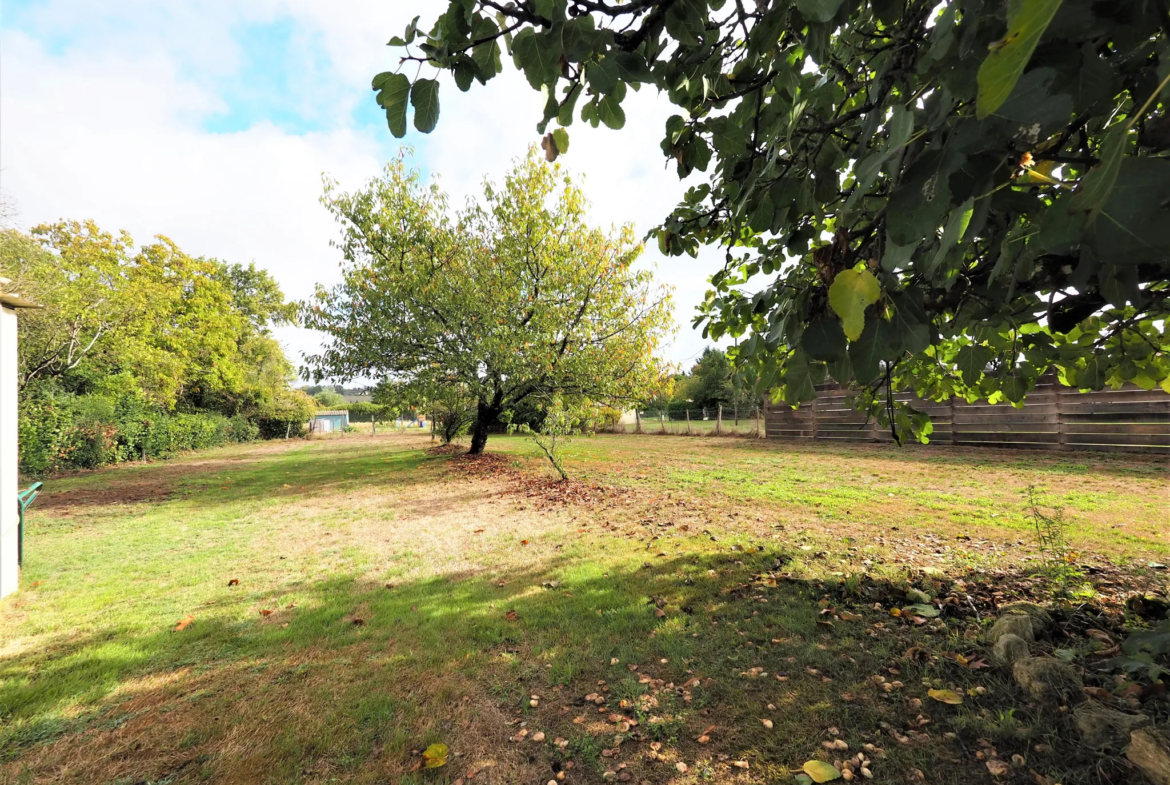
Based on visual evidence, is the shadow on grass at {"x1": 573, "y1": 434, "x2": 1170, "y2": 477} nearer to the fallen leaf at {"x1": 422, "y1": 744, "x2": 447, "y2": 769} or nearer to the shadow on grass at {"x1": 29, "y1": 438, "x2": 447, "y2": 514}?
the shadow on grass at {"x1": 29, "y1": 438, "x2": 447, "y2": 514}

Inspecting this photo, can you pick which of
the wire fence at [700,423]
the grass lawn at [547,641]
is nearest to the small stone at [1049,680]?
the grass lawn at [547,641]

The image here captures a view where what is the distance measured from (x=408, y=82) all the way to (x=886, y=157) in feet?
4.56

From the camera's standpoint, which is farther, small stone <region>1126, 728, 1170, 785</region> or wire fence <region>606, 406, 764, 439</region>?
wire fence <region>606, 406, 764, 439</region>

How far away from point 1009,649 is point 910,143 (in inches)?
111

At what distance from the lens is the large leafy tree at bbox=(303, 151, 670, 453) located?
33.7 feet

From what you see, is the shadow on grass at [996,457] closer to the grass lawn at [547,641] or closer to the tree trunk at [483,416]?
the grass lawn at [547,641]

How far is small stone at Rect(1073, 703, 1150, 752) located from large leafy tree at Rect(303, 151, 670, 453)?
879 cm

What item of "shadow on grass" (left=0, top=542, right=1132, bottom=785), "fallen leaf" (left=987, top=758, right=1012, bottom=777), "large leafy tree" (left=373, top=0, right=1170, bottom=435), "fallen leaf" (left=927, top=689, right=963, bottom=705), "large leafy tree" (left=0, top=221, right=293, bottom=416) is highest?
"large leafy tree" (left=0, top=221, right=293, bottom=416)

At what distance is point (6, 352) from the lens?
11.6 feet

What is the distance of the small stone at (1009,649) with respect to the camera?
2279mm

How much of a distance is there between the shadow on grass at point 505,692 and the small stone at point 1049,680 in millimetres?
114

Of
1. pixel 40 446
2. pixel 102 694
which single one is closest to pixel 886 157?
pixel 102 694

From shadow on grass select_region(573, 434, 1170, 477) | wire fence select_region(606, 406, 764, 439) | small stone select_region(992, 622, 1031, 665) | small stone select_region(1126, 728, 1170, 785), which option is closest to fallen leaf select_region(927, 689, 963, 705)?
small stone select_region(992, 622, 1031, 665)

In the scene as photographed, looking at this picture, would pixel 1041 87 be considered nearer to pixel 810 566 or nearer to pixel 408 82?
pixel 408 82
